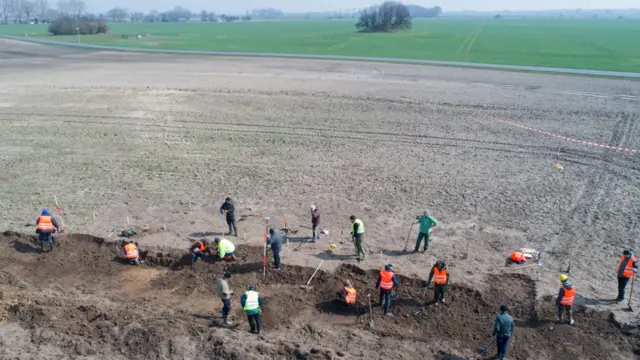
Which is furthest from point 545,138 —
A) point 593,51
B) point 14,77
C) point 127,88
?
point 593,51

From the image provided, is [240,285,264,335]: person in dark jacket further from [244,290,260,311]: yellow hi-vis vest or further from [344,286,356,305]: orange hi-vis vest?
[344,286,356,305]: orange hi-vis vest

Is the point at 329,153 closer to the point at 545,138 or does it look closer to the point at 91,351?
the point at 545,138

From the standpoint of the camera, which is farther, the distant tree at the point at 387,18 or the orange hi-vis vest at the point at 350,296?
the distant tree at the point at 387,18

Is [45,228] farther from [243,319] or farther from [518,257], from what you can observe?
[518,257]

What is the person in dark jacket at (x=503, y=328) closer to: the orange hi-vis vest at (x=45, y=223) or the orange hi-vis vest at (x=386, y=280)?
the orange hi-vis vest at (x=386, y=280)

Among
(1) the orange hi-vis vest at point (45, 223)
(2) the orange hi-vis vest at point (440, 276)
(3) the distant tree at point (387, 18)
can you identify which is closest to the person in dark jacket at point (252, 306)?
(2) the orange hi-vis vest at point (440, 276)

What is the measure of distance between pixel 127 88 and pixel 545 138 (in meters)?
31.1

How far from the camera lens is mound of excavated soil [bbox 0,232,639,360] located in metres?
10.5

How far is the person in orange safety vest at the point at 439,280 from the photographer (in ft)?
38.5

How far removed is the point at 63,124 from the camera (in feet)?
90.7

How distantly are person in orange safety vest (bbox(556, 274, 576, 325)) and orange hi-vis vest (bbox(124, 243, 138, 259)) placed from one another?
38.3 ft

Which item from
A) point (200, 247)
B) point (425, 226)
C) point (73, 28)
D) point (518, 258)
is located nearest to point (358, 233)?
point (425, 226)

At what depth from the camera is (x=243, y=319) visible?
38.4ft

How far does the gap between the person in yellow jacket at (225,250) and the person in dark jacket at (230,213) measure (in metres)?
1.40
